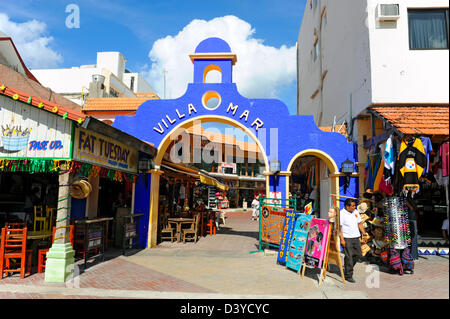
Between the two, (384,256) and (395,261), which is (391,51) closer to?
(384,256)

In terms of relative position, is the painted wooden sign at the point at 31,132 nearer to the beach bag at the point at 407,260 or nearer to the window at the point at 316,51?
the beach bag at the point at 407,260

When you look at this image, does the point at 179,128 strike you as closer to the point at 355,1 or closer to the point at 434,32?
the point at 355,1

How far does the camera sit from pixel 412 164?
7.25 m

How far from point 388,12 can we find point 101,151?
966 cm

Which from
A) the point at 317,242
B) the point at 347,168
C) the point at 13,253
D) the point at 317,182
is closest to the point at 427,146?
the point at 317,242

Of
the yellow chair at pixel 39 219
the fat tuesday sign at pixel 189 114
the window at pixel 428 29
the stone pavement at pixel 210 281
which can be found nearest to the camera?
the stone pavement at pixel 210 281

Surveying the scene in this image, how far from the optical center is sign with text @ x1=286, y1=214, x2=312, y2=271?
7655 millimetres

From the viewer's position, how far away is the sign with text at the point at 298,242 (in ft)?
25.1

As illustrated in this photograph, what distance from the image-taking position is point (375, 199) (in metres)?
9.24

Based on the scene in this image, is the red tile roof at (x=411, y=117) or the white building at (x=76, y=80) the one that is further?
the white building at (x=76, y=80)

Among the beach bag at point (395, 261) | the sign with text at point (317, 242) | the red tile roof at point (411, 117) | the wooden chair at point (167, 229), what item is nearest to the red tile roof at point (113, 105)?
the wooden chair at point (167, 229)

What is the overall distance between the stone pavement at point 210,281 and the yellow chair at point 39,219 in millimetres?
1671

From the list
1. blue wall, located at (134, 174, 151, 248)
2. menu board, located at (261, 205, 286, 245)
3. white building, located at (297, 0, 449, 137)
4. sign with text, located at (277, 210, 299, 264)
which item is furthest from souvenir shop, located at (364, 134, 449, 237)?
blue wall, located at (134, 174, 151, 248)

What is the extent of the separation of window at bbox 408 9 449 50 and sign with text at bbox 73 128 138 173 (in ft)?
31.4
